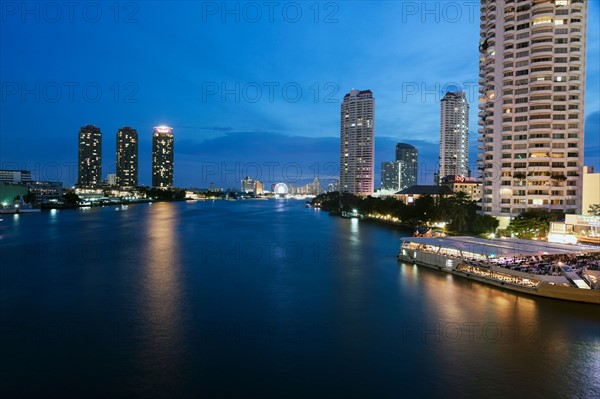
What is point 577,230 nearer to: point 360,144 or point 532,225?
point 532,225

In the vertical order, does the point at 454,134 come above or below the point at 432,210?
above

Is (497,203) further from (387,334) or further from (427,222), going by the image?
(387,334)

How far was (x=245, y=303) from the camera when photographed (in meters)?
14.9

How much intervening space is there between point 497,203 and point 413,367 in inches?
1020

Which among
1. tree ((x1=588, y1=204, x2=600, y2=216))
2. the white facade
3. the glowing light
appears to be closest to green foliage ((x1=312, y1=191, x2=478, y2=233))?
the white facade

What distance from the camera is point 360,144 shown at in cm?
10350

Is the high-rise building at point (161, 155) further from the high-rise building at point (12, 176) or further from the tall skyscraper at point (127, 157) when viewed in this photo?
the high-rise building at point (12, 176)

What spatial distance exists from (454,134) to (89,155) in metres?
124

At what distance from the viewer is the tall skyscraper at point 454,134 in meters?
98.4

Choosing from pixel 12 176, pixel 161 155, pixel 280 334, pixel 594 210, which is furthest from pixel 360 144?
pixel 161 155

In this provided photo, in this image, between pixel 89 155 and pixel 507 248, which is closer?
pixel 507 248

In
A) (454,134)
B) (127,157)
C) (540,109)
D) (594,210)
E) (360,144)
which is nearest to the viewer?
(594,210)

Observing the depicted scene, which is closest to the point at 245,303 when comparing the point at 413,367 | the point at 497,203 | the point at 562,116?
the point at 413,367

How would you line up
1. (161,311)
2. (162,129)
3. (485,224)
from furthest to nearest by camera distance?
(162,129)
(485,224)
(161,311)
